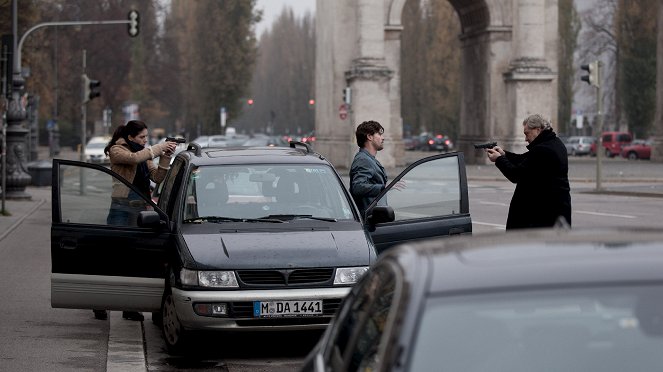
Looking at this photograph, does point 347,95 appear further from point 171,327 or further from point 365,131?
point 171,327

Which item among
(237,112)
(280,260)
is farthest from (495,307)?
(237,112)

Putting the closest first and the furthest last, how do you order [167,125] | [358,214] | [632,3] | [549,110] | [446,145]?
1. [358,214]
2. [549,110]
3. [632,3]
4. [446,145]
5. [167,125]

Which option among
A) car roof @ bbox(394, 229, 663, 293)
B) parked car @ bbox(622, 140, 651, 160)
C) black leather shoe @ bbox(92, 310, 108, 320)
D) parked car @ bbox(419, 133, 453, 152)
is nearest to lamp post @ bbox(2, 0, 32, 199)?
black leather shoe @ bbox(92, 310, 108, 320)

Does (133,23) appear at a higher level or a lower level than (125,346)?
higher

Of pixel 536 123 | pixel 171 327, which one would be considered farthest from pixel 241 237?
pixel 536 123

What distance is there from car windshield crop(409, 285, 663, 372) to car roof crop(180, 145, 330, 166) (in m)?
7.79

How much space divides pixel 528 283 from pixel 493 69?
174ft

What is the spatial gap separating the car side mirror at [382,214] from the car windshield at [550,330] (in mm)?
7063

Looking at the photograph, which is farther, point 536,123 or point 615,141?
point 615,141

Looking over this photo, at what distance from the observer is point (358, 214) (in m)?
11.2

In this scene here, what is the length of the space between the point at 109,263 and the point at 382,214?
2045 mm

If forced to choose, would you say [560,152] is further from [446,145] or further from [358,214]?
[446,145]

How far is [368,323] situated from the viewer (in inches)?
173

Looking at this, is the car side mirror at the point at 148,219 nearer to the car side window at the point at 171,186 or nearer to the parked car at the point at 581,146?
the car side window at the point at 171,186
